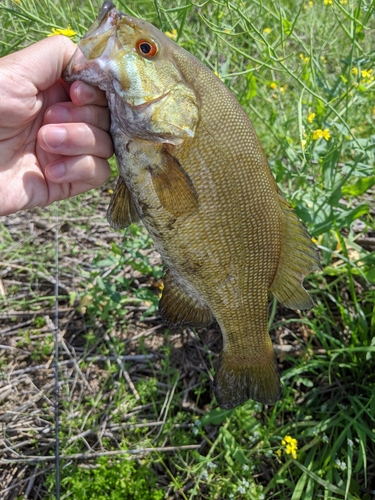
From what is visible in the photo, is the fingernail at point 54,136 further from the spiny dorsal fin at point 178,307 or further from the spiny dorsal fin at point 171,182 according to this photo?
the spiny dorsal fin at point 178,307

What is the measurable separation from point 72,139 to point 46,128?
0.35 ft

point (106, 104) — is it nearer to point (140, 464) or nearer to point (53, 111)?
point (53, 111)

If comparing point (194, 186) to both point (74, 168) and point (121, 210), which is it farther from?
point (74, 168)

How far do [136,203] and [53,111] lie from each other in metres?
0.53

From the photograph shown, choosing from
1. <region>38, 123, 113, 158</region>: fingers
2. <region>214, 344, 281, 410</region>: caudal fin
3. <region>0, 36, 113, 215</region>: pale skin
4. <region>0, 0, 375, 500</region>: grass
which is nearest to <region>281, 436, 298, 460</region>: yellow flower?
<region>0, 0, 375, 500</region>: grass

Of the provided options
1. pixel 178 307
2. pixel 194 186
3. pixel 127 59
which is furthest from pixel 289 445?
pixel 127 59

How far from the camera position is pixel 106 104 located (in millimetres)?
1770

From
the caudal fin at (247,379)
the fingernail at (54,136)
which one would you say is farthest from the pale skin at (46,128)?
the caudal fin at (247,379)

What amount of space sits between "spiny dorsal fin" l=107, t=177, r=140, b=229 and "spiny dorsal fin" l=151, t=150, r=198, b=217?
0.19 meters

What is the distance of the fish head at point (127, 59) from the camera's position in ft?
4.75

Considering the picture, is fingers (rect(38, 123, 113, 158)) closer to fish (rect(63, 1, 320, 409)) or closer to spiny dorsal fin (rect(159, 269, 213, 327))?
fish (rect(63, 1, 320, 409))

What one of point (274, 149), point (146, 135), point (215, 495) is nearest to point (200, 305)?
point (146, 135)

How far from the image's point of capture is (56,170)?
1.84 m

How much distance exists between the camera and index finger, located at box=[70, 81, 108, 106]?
1.62m
